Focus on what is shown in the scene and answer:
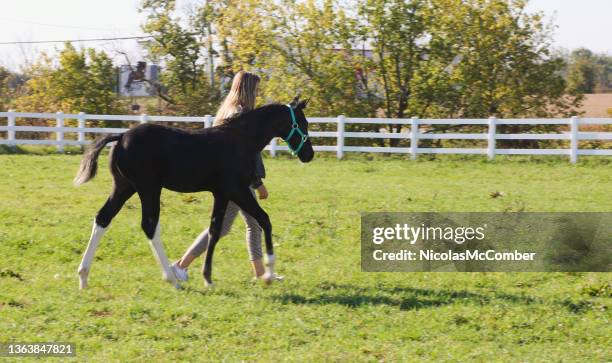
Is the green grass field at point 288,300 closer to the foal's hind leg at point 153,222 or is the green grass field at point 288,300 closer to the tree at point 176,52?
the foal's hind leg at point 153,222

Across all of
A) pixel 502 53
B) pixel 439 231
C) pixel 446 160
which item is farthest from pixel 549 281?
pixel 502 53

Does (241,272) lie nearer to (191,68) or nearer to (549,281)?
(549,281)

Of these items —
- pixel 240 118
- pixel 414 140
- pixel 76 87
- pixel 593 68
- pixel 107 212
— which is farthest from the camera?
pixel 593 68

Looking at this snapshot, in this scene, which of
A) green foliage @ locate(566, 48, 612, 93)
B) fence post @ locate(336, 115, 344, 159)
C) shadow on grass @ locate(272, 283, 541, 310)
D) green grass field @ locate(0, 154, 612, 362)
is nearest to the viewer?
green grass field @ locate(0, 154, 612, 362)

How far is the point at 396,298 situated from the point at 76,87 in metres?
24.0

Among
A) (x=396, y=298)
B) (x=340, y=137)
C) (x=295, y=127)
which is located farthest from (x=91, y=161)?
(x=340, y=137)

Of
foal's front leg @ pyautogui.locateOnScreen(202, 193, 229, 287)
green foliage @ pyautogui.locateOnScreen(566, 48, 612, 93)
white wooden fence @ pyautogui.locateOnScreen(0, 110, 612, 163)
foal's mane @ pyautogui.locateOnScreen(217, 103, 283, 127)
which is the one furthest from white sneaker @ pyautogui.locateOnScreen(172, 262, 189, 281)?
green foliage @ pyautogui.locateOnScreen(566, 48, 612, 93)

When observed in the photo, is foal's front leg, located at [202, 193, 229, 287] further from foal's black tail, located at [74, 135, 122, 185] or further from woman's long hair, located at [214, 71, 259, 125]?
foal's black tail, located at [74, 135, 122, 185]

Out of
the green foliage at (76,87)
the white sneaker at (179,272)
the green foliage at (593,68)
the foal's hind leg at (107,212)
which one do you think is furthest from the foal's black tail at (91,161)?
the green foliage at (593,68)

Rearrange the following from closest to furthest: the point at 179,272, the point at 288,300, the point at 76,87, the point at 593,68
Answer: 1. the point at 288,300
2. the point at 179,272
3. the point at 76,87
4. the point at 593,68

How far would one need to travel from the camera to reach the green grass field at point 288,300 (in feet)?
19.2

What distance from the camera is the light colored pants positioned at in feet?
25.9

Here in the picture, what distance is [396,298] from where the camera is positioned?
284 inches

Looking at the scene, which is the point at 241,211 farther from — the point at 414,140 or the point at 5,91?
the point at 5,91
